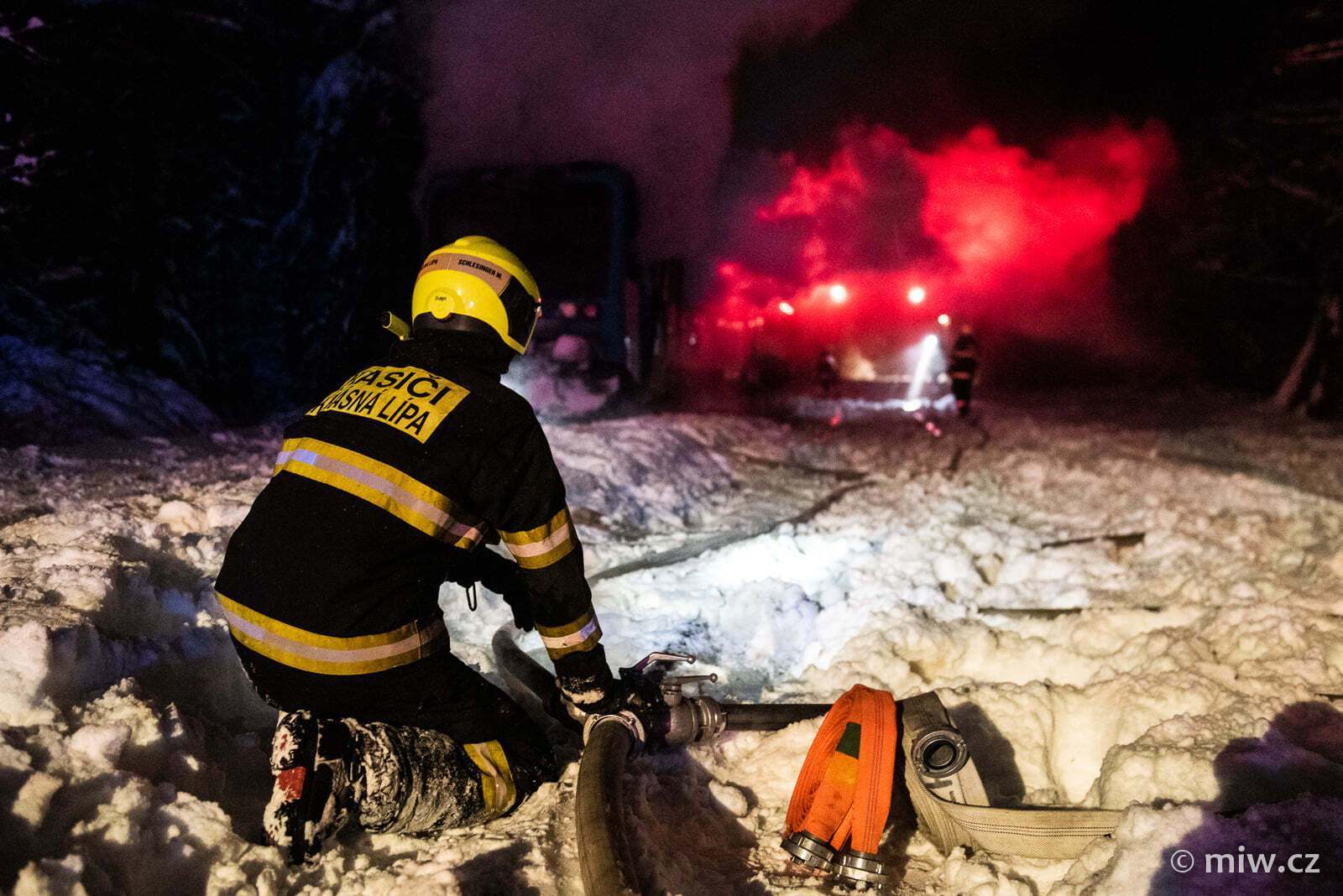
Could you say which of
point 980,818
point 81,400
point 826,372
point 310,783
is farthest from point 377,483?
point 826,372

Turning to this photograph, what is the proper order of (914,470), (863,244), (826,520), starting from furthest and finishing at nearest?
1. (863,244)
2. (914,470)
3. (826,520)

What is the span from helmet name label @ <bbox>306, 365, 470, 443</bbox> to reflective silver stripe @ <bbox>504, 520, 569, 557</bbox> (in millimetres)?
435

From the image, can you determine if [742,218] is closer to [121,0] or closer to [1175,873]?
[121,0]

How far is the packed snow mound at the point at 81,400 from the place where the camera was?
279 inches

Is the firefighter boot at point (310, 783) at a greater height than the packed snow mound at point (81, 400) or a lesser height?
greater

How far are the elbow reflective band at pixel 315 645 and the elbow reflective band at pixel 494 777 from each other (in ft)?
1.23

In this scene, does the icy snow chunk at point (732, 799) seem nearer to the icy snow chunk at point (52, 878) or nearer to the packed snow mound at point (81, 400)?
the icy snow chunk at point (52, 878)

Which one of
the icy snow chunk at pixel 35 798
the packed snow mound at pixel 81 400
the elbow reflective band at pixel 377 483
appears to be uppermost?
the elbow reflective band at pixel 377 483

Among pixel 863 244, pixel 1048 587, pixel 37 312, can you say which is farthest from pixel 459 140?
pixel 863 244

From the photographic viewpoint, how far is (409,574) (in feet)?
7.10

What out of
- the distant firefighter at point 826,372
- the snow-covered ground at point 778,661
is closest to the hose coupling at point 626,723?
the snow-covered ground at point 778,661

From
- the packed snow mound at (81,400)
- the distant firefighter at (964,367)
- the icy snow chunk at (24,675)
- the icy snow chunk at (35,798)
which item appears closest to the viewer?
the icy snow chunk at (35,798)

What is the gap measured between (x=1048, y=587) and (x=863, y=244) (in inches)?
1155

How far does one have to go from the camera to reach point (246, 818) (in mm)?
2162
